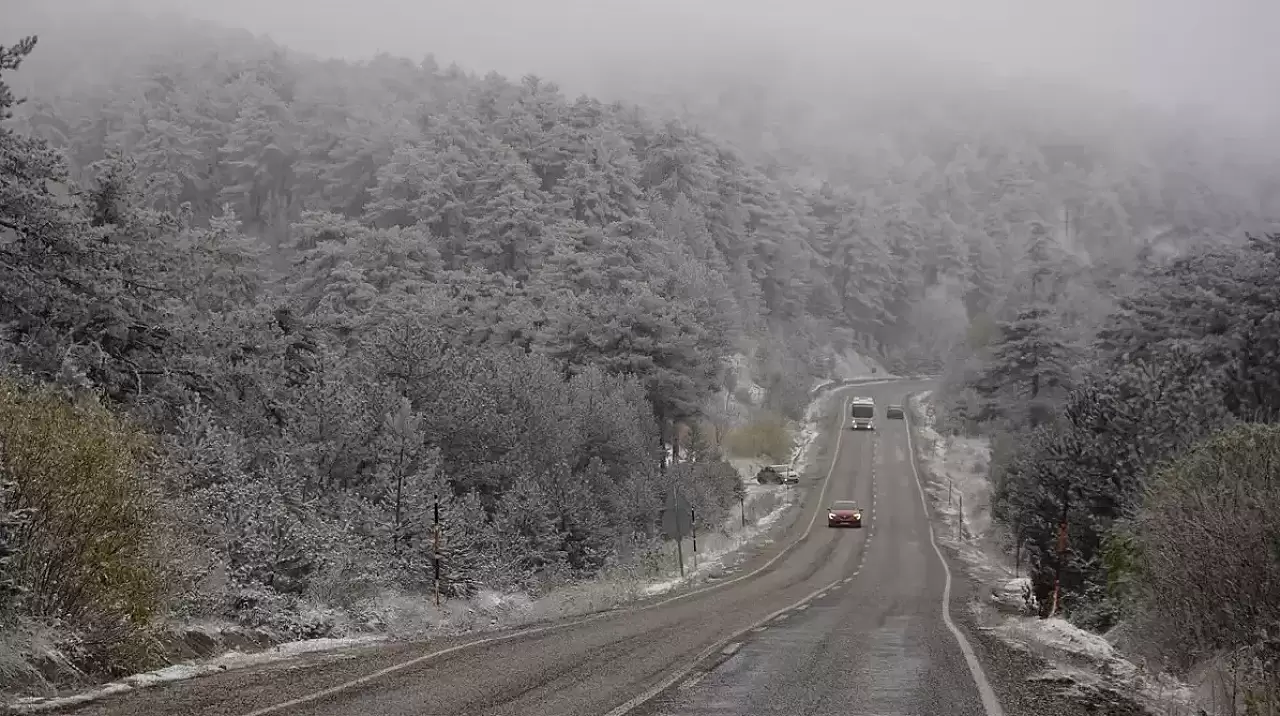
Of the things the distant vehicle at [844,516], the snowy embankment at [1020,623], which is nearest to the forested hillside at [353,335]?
the distant vehicle at [844,516]

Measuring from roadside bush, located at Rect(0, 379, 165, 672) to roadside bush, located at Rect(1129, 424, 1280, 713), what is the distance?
9.12 meters

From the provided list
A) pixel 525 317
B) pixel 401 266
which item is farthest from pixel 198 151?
pixel 525 317

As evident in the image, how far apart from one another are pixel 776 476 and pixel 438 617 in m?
50.3

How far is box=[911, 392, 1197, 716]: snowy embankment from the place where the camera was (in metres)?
9.02

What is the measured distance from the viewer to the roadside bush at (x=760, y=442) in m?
71.1

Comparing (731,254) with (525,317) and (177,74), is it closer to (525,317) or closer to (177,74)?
(525,317)

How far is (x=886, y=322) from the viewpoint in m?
122

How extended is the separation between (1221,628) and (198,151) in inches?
4076

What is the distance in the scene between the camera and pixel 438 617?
51.5ft

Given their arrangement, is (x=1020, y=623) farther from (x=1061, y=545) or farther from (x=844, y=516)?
(x=844, y=516)

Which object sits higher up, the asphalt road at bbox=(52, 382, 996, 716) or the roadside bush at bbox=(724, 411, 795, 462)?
the roadside bush at bbox=(724, 411, 795, 462)

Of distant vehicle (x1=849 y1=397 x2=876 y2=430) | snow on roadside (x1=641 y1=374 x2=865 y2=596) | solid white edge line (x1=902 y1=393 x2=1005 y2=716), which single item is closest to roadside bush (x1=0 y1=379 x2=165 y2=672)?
solid white edge line (x1=902 y1=393 x2=1005 y2=716)

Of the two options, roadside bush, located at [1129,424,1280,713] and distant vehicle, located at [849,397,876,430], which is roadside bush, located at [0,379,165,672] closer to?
roadside bush, located at [1129,424,1280,713]

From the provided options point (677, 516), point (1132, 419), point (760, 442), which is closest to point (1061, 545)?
point (1132, 419)
